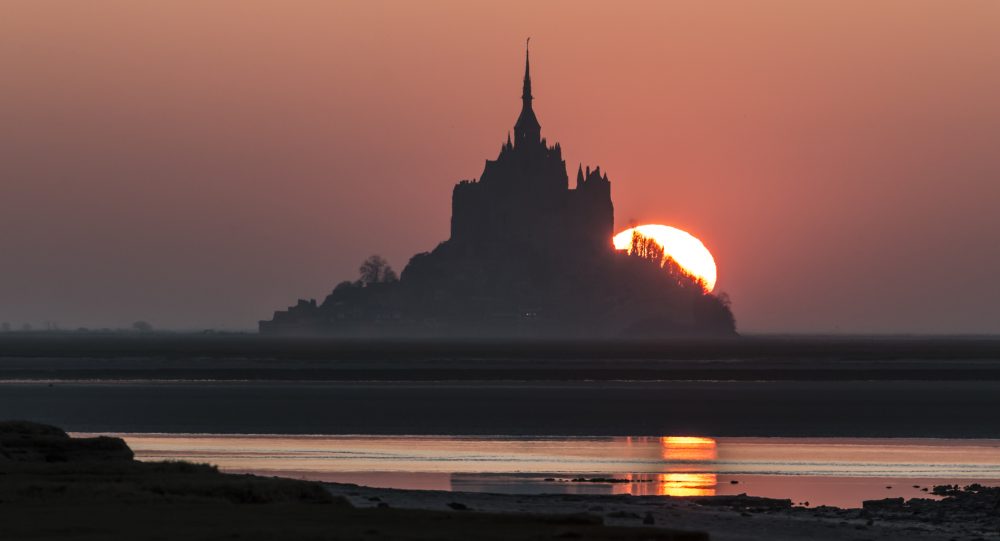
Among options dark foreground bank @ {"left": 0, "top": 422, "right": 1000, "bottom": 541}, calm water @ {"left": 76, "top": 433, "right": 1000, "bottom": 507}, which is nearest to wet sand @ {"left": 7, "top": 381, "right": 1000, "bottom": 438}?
calm water @ {"left": 76, "top": 433, "right": 1000, "bottom": 507}

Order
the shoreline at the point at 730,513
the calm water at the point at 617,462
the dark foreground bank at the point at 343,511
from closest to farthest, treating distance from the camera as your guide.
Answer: the dark foreground bank at the point at 343,511, the shoreline at the point at 730,513, the calm water at the point at 617,462

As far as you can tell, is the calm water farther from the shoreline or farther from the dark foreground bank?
the dark foreground bank

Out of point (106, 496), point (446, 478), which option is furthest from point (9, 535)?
point (446, 478)

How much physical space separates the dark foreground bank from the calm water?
235cm

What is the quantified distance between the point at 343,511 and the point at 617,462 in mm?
17685

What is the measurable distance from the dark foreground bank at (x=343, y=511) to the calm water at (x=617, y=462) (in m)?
2.35

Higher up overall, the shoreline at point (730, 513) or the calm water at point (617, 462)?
the calm water at point (617, 462)

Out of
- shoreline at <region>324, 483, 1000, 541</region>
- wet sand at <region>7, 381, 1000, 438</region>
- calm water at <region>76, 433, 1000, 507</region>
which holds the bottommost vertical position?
shoreline at <region>324, 483, 1000, 541</region>

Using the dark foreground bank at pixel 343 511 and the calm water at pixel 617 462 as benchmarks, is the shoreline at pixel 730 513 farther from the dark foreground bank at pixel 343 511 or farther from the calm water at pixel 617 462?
the calm water at pixel 617 462

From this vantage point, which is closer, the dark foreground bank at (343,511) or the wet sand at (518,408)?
the dark foreground bank at (343,511)

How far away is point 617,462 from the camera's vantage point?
40031 mm

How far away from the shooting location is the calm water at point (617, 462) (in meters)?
33.7

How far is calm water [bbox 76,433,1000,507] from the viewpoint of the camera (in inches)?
1328

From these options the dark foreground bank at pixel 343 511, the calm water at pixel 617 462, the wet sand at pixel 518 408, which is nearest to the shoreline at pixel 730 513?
the dark foreground bank at pixel 343 511
